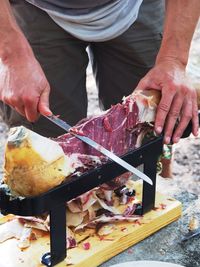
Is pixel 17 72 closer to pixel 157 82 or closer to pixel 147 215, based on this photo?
pixel 157 82

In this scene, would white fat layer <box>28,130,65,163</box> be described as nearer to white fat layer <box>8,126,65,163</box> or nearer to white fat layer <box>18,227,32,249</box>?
white fat layer <box>8,126,65,163</box>

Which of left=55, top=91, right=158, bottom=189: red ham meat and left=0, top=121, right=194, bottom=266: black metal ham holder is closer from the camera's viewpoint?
left=0, top=121, right=194, bottom=266: black metal ham holder

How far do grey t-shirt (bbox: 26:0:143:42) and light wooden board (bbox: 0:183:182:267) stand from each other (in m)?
0.80

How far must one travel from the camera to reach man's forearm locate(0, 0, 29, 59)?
1.73 m

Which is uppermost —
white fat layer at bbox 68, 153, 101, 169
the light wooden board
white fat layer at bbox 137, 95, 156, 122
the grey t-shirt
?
the grey t-shirt

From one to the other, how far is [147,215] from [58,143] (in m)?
0.41

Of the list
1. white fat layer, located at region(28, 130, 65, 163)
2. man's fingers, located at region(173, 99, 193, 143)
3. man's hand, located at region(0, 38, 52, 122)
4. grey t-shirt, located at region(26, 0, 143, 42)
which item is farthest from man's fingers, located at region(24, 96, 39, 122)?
grey t-shirt, located at region(26, 0, 143, 42)

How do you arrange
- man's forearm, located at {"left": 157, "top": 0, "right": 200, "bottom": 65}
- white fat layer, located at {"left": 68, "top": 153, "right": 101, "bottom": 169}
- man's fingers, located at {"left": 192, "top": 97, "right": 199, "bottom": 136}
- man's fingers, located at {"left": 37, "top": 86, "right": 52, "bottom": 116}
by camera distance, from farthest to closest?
man's forearm, located at {"left": 157, "top": 0, "right": 200, "bottom": 65} → man's fingers, located at {"left": 192, "top": 97, "right": 199, "bottom": 136} → man's fingers, located at {"left": 37, "top": 86, "right": 52, "bottom": 116} → white fat layer, located at {"left": 68, "top": 153, "right": 101, "bottom": 169}

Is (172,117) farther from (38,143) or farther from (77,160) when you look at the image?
(38,143)

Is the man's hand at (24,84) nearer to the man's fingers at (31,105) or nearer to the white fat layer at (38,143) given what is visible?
the man's fingers at (31,105)

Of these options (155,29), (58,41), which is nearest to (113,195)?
(58,41)

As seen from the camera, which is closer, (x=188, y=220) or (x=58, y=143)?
(x=58, y=143)

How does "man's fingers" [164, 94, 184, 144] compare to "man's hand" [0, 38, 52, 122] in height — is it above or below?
below

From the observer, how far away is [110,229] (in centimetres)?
158
